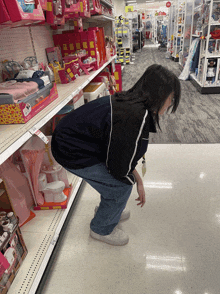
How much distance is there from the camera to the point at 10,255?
114cm

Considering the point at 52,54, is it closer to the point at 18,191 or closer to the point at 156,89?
the point at 18,191

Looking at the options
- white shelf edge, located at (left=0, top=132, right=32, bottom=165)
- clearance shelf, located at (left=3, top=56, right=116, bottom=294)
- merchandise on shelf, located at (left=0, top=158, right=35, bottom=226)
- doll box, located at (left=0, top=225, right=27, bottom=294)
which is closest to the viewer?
white shelf edge, located at (left=0, top=132, right=32, bottom=165)

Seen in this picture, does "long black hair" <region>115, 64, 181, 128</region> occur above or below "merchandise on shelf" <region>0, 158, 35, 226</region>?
above

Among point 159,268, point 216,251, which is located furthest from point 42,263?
point 216,251

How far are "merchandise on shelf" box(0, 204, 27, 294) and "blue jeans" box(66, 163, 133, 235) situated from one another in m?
→ 0.44

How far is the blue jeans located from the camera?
133 centimetres

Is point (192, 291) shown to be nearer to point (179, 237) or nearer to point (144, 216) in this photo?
point (179, 237)

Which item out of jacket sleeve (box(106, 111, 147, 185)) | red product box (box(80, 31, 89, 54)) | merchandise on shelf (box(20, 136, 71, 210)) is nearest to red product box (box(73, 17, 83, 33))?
red product box (box(80, 31, 89, 54))

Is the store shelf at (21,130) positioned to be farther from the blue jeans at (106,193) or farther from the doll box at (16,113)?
the blue jeans at (106,193)

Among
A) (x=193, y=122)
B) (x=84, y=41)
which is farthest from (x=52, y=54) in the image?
(x=193, y=122)

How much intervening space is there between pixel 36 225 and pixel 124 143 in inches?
38.4

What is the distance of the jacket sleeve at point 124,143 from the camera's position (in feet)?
3.37

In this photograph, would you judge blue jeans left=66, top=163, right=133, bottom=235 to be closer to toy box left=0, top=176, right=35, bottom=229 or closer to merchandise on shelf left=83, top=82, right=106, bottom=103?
toy box left=0, top=176, right=35, bottom=229

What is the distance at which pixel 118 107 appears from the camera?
42.3 inches
